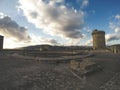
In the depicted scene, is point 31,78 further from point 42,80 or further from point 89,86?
point 89,86

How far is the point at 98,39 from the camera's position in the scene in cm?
2733

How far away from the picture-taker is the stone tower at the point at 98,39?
2722cm

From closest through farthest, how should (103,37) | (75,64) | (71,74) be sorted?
1. (71,74)
2. (75,64)
3. (103,37)

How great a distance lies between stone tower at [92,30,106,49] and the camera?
27.2 metres

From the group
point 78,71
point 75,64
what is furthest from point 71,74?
point 75,64

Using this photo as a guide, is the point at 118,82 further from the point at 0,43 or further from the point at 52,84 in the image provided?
the point at 0,43

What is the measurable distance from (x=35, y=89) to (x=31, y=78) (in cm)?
133

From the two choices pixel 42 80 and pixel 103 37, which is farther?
pixel 103 37

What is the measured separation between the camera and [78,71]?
26.1ft

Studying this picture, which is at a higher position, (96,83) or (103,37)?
(103,37)

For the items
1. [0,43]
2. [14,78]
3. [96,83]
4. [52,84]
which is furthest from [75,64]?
[0,43]

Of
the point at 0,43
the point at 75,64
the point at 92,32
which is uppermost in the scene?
the point at 92,32

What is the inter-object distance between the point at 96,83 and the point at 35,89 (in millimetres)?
2936

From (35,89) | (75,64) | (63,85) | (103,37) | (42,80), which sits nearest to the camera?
(35,89)
